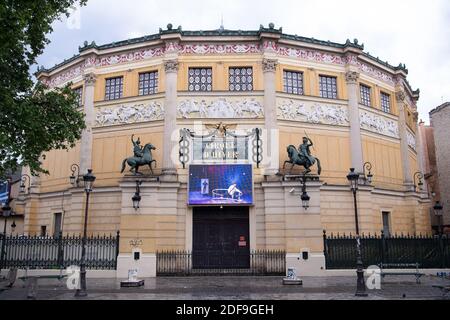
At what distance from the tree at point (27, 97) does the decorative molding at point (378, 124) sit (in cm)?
1987

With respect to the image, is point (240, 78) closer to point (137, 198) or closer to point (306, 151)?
point (306, 151)

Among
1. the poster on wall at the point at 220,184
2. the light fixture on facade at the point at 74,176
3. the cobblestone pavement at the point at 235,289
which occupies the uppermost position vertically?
the light fixture on facade at the point at 74,176

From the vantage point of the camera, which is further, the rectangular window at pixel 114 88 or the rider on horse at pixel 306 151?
the rectangular window at pixel 114 88

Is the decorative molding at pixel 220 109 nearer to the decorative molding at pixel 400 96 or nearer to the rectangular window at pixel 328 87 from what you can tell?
the rectangular window at pixel 328 87

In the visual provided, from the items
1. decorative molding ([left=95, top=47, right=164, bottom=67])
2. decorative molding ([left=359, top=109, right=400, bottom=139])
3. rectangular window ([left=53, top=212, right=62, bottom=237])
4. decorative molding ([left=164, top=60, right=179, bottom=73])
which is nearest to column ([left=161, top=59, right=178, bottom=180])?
decorative molding ([left=164, top=60, right=179, bottom=73])

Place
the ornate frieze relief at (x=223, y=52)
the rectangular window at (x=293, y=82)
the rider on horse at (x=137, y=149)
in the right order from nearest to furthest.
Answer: the rider on horse at (x=137, y=149), the ornate frieze relief at (x=223, y=52), the rectangular window at (x=293, y=82)

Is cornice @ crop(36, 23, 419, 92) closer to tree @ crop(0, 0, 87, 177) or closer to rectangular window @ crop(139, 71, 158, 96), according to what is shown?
rectangular window @ crop(139, 71, 158, 96)

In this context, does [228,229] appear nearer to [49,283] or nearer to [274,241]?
[274,241]

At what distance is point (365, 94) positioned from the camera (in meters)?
30.1

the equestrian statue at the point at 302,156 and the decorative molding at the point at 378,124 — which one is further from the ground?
the decorative molding at the point at 378,124

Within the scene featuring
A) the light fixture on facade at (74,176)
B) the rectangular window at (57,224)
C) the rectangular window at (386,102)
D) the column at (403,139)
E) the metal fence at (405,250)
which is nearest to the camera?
the metal fence at (405,250)

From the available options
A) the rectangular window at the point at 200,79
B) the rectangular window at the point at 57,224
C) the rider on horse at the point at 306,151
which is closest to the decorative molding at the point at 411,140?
the rider on horse at the point at 306,151

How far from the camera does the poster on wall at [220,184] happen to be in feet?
78.4

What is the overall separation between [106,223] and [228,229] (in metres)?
8.10
